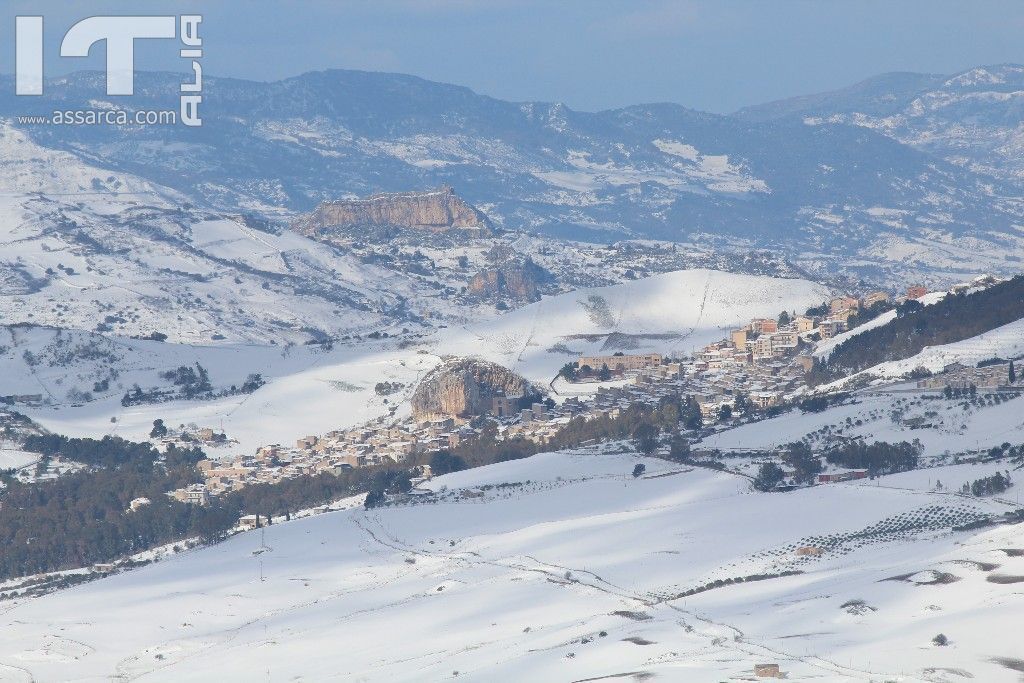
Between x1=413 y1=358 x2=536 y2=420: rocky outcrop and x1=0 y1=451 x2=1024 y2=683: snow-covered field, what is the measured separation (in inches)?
956

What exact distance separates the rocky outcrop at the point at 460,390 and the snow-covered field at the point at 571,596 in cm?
2429

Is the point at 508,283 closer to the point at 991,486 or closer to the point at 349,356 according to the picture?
the point at 349,356

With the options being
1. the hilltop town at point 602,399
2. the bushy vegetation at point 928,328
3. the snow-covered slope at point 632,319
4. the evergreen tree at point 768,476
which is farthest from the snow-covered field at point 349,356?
the evergreen tree at point 768,476

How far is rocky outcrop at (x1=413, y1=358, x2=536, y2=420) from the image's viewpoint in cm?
11756

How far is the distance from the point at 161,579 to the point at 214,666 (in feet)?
50.8

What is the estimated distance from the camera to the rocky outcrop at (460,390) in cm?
11756

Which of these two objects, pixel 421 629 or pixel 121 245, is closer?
pixel 421 629

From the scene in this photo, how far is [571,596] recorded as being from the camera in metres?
71.4

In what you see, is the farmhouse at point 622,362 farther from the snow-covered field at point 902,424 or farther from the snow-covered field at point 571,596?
Result: the snow-covered field at point 571,596

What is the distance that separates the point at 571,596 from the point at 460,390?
154 feet

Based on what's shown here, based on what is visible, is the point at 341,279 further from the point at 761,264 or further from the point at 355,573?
the point at 355,573

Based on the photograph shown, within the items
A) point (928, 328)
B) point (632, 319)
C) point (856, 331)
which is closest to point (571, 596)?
point (928, 328)

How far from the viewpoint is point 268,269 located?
19412 cm

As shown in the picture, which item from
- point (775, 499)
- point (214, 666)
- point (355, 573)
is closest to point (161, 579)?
point (355, 573)
